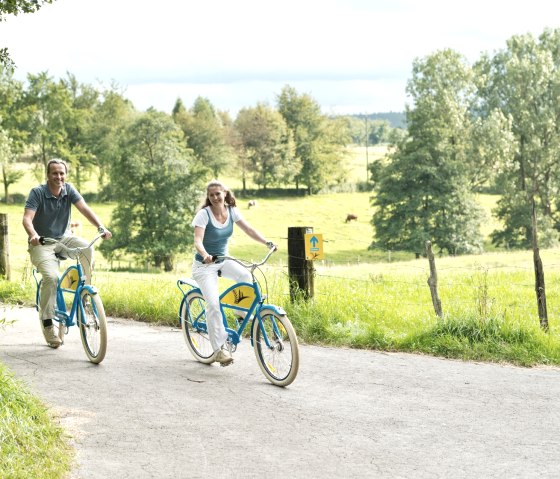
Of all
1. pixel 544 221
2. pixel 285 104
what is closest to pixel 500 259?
pixel 544 221

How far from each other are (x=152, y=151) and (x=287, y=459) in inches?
2099

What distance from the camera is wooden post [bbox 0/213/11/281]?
15742 mm

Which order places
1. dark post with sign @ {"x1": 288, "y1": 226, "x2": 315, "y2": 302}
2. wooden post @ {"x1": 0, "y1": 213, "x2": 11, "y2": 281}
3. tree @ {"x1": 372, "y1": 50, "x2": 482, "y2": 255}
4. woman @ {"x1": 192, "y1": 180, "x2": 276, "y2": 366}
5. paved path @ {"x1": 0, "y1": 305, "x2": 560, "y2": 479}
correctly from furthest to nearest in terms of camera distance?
tree @ {"x1": 372, "y1": 50, "x2": 482, "y2": 255} → wooden post @ {"x1": 0, "y1": 213, "x2": 11, "y2": 281} → dark post with sign @ {"x1": 288, "y1": 226, "x2": 315, "y2": 302} → woman @ {"x1": 192, "y1": 180, "x2": 276, "y2": 366} → paved path @ {"x1": 0, "y1": 305, "x2": 560, "y2": 479}

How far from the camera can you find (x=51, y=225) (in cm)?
962

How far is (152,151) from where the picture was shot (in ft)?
189

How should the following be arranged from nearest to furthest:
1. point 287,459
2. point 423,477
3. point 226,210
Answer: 1. point 423,477
2. point 287,459
3. point 226,210

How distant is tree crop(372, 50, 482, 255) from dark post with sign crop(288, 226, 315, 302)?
42929 mm

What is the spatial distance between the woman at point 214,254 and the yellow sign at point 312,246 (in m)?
→ 2.30

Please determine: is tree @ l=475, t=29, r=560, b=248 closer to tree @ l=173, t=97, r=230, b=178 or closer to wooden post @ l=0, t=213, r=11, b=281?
tree @ l=173, t=97, r=230, b=178

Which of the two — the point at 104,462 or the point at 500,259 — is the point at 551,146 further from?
the point at 104,462

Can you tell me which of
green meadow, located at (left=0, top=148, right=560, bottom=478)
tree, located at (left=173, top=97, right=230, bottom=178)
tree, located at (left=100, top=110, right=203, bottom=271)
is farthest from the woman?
tree, located at (left=173, top=97, right=230, bottom=178)

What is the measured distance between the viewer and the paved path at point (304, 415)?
5.53 m

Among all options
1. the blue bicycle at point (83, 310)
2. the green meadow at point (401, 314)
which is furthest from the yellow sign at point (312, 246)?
the blue bicycle at point (83, 310)

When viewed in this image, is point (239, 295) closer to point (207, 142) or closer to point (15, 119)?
point (15, 119)
